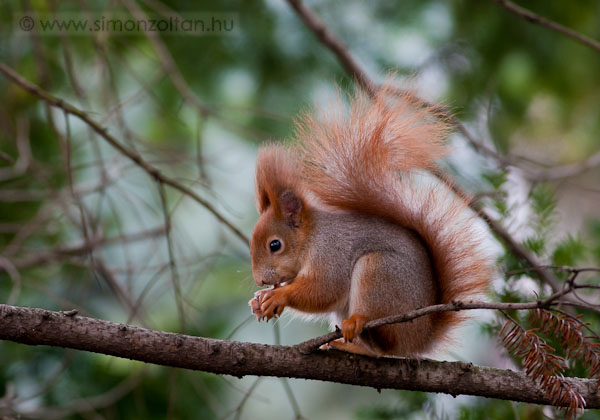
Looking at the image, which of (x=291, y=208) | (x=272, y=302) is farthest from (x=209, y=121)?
(x=272, y=302)

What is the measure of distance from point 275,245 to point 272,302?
8.3 inches

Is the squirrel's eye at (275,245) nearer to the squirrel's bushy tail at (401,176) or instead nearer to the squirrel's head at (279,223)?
the squirrel's head at (279,223)

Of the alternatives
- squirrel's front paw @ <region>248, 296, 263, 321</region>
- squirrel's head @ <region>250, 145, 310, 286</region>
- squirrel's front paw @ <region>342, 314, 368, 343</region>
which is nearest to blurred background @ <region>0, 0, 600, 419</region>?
squirrel's head @ <region>250, 145, 310, 286</region>

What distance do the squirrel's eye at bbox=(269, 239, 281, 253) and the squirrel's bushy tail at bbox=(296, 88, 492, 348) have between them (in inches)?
6.7

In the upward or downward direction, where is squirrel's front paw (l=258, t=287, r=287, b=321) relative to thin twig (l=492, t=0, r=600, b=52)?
downward

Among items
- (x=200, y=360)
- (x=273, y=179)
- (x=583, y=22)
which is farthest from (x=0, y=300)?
(x=583, y=22)

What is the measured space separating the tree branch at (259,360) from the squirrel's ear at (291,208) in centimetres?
45

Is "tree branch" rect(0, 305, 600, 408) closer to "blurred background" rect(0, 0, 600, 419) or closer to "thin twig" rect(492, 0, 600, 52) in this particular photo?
"blurred background" rect(0, 0, 600, 419)

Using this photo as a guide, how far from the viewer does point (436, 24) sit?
2.80m

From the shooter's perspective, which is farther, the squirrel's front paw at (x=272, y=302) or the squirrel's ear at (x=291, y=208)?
the squirrel's ear at (x=291, y=208)

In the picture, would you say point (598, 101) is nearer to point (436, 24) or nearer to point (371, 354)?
point (436, 24)

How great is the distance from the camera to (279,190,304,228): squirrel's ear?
5.54 ft

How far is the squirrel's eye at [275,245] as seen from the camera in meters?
1.64

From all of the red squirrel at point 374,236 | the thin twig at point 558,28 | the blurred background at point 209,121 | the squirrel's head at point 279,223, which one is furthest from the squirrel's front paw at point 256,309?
the thin twig at point 558,28
